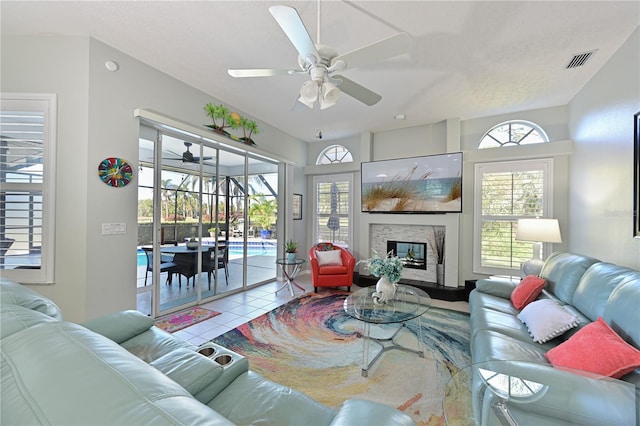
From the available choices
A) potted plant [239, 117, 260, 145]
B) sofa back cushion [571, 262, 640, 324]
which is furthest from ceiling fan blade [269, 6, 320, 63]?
potted plant [239, 117, 260, 145]

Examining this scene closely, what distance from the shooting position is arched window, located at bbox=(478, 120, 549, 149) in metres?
4.05

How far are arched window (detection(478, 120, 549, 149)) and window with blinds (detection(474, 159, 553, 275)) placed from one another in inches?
16.0

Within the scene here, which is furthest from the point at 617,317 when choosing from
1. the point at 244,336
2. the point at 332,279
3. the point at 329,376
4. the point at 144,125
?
the point at 144,125

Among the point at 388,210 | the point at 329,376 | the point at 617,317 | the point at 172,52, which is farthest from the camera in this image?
the point at 388,210

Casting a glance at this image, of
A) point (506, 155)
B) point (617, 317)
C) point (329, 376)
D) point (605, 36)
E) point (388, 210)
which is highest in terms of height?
point (605, 36)

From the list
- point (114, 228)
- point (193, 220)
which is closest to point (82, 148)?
point (114, 228)

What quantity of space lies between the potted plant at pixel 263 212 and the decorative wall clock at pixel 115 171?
209cm

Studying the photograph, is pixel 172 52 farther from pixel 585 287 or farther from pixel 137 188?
pixel 585 287

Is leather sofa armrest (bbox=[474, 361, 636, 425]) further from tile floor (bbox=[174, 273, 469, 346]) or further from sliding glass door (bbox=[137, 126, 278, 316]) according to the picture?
sliding glass door (bbox=[137, 126, 278, 316])

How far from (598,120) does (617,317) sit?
2456 millimetres

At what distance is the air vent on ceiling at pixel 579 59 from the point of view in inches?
102

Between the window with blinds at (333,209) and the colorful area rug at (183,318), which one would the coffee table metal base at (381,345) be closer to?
the colorful area rug at (183,318)

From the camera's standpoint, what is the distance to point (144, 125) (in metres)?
3.06

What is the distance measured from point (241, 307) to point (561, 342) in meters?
3.39
